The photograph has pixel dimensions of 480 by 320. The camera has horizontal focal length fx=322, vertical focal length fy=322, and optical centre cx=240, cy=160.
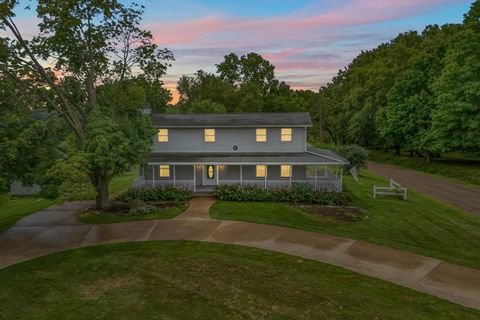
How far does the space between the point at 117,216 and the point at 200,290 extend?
1067cm

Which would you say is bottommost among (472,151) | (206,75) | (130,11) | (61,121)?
(472,151)

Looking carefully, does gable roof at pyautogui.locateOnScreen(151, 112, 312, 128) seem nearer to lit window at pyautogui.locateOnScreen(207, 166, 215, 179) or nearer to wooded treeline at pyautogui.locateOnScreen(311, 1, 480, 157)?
lit window at pyautogui.locateOnScreen(207, 166, 215, 179)

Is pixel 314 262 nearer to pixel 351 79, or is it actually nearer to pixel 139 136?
pixel 139 136

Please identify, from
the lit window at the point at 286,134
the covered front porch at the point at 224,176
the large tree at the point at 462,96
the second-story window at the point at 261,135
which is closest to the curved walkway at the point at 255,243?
the covered front porch at the point at 224,176

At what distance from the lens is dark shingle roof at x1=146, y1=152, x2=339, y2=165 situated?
23.3 metres

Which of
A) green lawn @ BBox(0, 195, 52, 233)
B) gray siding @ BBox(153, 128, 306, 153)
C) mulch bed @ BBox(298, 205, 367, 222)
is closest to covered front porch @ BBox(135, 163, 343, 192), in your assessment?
gray siding @ BBox(153, 128, 306, 153)

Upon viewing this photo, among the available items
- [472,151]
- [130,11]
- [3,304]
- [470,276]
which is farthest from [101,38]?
[472,151]

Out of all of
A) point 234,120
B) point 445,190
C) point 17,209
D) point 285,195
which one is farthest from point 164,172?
point 445,190

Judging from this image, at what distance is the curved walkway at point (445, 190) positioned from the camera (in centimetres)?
2326

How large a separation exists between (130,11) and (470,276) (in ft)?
73.0

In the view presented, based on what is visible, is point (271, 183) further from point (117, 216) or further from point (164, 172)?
point (117, 216)

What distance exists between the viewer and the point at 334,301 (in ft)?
29.6

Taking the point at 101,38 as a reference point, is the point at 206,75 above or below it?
above

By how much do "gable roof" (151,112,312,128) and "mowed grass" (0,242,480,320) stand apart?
47.8 ft
